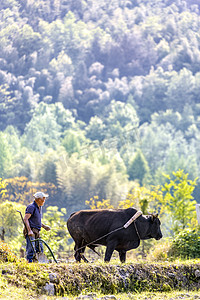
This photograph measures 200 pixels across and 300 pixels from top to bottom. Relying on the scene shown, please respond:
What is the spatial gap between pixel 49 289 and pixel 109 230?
4214 millimetres

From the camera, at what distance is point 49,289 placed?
35.5ft

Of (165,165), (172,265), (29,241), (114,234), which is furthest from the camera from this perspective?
(165,165)

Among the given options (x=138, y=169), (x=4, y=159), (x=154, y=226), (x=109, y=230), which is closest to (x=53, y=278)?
(x=109, y=230)

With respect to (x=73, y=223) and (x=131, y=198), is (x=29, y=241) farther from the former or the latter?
(x=131, y=198)

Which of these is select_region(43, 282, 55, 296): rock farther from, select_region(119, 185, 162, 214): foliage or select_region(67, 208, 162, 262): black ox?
select_region(119, 185, 162, 214): foliage

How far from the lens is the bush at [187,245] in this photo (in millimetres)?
18703

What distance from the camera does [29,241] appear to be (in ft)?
42.4

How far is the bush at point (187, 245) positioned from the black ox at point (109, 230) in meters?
3.49

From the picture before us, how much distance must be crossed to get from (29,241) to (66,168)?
84.9 meters

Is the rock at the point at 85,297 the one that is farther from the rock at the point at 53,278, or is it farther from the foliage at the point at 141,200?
the foliage at the point at 141,200

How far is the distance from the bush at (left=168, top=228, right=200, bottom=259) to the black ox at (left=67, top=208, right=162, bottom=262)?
11.4 ft

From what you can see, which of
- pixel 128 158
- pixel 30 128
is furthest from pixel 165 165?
pixel 30 128

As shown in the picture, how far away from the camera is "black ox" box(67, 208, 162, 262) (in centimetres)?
1477

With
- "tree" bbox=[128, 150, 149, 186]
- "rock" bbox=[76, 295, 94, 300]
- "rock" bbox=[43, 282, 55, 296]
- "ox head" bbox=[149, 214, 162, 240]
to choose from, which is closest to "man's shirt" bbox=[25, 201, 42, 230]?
"rock" bbox=[43, 282, 55, 296]
